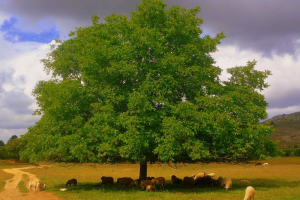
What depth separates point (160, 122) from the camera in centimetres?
1923

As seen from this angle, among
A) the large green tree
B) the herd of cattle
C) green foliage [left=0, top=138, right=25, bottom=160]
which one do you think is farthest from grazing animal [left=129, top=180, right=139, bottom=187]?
green foliage [left=0, top=138, right=25, bottom=160]

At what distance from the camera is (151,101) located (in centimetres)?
1916

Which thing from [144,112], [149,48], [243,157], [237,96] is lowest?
[243,157]

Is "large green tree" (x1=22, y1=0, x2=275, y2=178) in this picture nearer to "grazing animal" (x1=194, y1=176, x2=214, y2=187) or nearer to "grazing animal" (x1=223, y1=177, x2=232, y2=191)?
"grazing animal" (x1=223, y1=177, x2=232, y2=191)

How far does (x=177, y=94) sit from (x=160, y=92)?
2.42 meters

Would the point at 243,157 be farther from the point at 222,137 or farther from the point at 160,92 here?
the point at 160,92

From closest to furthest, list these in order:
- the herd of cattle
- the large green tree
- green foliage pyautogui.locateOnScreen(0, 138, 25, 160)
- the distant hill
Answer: the large green tree < the herd of cattle < green foliage pyautogui.locateOnScreen(0, 138, 25, 160) < the distant hill

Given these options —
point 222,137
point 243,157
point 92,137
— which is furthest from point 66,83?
point 243,157

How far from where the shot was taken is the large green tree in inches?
709

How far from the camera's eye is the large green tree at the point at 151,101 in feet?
59.1

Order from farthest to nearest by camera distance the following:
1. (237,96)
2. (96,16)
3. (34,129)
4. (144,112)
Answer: (96,16), (34,129), (237,96), (144,112)

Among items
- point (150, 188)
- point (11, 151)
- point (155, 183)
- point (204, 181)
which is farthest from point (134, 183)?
point (11, 151)

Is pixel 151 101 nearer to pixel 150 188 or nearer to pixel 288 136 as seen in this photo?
pixel 150 188

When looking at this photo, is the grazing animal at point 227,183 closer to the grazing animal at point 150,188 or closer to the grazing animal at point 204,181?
the grazing animal at point 204,181
